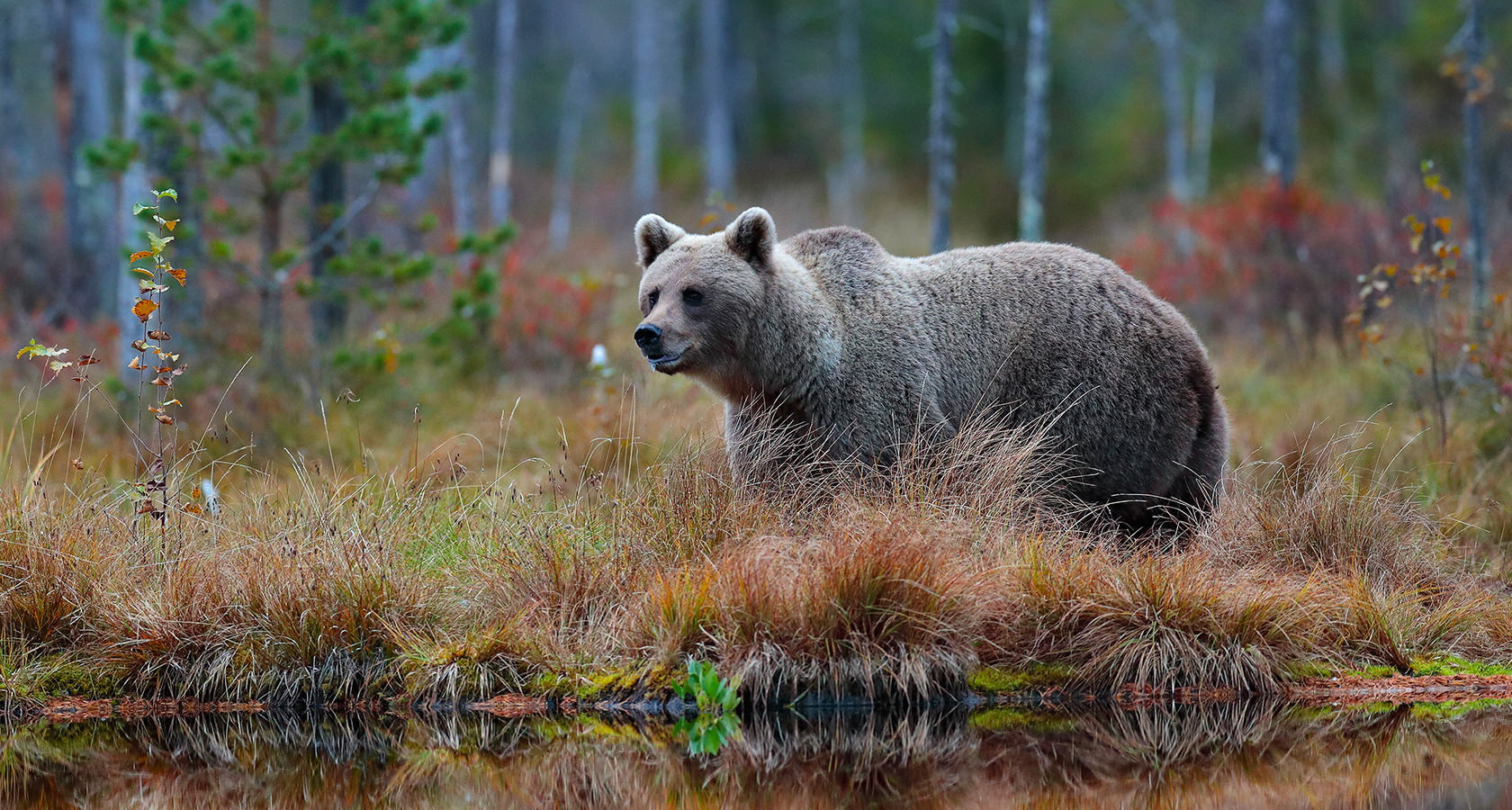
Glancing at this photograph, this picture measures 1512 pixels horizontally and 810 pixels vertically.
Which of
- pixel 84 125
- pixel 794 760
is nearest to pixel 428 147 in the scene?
pixel 84 125

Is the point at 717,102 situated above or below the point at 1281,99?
above

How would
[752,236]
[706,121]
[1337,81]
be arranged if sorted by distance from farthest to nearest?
[706,121], [1337,81], [752,236]

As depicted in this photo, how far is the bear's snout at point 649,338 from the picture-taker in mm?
6984

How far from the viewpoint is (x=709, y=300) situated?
24.0ft

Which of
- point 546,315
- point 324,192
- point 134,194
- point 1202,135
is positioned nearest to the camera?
point 134,194

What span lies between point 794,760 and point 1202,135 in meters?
29.0

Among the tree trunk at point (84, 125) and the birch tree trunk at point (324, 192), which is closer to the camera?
the birch tree trunk at point (324, 192)

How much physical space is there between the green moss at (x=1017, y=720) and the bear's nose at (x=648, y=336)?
93.6 inches

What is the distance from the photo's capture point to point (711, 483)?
6.99 metres

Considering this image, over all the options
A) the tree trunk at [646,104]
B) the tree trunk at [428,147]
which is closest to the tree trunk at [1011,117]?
the tree trunk at [646,104]

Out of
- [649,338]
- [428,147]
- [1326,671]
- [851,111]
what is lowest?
[1326,671]

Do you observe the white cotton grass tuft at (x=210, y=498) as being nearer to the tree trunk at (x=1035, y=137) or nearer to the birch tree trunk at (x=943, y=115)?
the birch tree trunk at (x=943, y=115)

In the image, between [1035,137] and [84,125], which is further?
[84,125]

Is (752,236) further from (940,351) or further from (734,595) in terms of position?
(734,595)
